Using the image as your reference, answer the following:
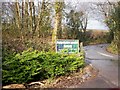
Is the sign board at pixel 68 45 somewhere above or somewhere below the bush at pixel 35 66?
above

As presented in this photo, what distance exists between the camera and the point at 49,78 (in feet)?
24.8

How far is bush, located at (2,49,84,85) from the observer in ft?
23.0

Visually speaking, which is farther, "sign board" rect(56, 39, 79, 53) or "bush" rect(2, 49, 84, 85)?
"sign board" rect(56, 39, 79, 53)

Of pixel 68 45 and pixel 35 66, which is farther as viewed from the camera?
pixel 68 45

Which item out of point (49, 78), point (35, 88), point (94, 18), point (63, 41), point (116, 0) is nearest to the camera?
point (35, 88)

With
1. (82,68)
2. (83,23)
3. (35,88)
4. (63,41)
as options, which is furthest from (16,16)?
(83,23)

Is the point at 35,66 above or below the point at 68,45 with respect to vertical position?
below

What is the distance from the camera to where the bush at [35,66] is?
23.0ft

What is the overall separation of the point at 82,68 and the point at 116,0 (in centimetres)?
903

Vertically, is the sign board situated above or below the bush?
above

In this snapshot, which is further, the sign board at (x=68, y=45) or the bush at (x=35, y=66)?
the sign board at (x=68, y=45)

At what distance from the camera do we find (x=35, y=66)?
7.34 metres

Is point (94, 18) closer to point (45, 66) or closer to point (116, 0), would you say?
point (116, 0)

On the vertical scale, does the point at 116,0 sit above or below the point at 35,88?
above
